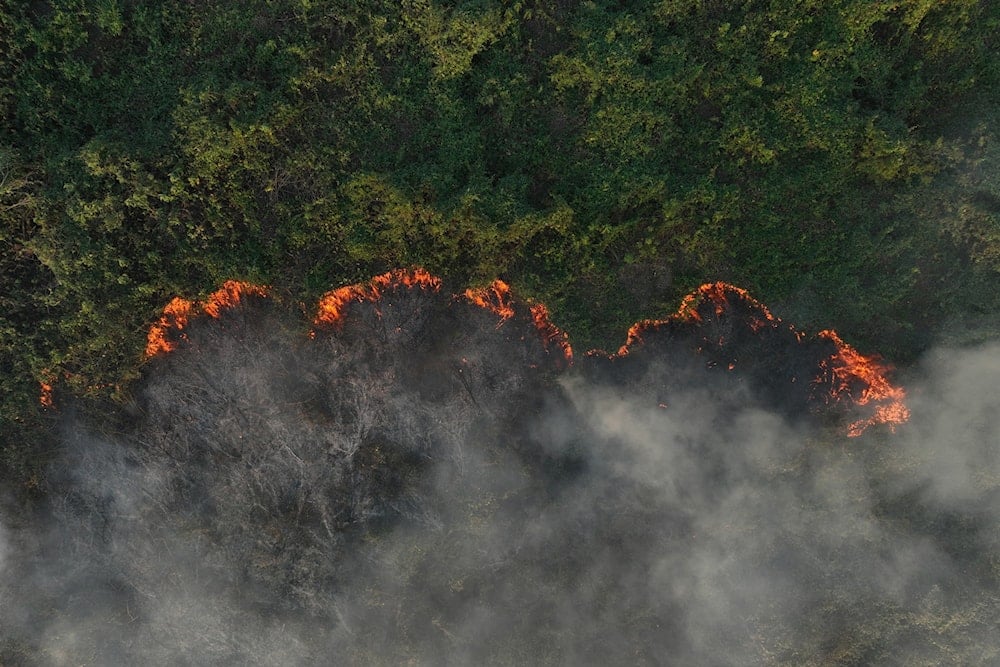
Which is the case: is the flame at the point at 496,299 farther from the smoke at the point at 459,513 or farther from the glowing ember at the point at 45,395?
the glowing ember at the point at 45,395

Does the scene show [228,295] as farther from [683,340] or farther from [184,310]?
[683,340]

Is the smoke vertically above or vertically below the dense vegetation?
below

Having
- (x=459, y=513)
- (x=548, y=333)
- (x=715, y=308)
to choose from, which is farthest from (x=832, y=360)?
(x=459, y=513)

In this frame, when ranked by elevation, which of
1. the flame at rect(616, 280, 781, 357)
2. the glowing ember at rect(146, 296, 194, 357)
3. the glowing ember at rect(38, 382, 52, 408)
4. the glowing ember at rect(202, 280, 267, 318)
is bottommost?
the glowing ember at rect(38, 382, 52, 408)

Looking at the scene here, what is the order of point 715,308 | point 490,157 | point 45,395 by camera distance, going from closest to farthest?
point 45,395 → point 490,157 → point 715,308

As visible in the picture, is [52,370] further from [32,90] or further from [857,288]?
[857,288]

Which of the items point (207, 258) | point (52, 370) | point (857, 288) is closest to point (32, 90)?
point (207, 258)

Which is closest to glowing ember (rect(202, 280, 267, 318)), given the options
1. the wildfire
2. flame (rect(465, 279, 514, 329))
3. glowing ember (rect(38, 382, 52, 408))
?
the wildfire

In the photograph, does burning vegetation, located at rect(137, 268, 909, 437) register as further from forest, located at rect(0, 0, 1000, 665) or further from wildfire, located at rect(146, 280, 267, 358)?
forest, located at rect(0, 0, 1000, 665)
